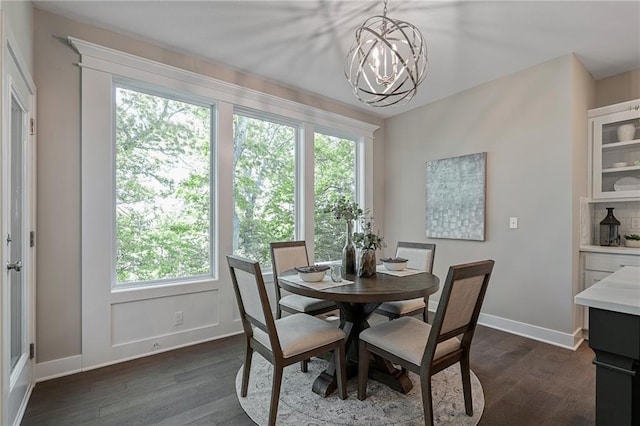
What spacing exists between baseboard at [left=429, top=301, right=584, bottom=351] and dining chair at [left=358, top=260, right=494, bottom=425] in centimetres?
176

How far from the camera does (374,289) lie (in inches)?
77.7

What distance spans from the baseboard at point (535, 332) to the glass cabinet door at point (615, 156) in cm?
145

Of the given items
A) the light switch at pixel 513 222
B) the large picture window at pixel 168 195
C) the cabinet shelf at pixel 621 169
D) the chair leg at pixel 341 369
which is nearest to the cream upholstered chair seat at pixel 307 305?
the chair leg at pixel 341 369

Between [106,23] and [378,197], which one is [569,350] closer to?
[378,197]

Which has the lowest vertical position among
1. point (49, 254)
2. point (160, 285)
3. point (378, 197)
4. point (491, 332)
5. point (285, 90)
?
point (491, 332)

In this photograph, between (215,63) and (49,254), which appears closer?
(49,254)

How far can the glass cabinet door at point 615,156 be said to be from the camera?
3.13m

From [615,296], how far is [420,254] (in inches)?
73.5

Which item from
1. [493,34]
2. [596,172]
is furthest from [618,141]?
[493,34]

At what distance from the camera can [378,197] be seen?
4848 mm

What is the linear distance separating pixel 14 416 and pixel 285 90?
3516 mm

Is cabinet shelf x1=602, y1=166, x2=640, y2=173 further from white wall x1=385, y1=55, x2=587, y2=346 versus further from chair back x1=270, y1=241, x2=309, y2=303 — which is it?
chair back x1=270, y1=241, x2=309, y2=303

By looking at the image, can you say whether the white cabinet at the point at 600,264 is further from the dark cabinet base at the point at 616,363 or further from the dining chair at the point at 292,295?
the dining chair at the point at 292,295

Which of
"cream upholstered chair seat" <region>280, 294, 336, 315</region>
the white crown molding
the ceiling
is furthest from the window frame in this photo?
"cream upholstered chair seat" <region>280, 294, 336, 315</region>
